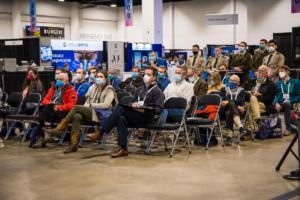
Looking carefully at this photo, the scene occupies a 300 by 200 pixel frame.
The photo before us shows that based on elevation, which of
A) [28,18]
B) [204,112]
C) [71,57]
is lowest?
[204,112]

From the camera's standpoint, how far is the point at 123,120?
7152 mm

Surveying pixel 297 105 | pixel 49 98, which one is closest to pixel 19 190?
pixel 49 98

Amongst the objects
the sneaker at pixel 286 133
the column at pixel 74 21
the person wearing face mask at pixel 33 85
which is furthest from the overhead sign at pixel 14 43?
the column at pixel 74 21

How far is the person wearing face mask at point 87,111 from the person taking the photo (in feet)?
25.0

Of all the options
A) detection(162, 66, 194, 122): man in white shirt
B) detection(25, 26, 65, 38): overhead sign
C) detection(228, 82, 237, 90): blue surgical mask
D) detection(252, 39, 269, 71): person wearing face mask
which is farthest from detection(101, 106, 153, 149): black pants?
detection(25, 26, 65, 38): overhead sign

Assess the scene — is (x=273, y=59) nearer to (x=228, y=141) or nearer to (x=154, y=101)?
(x=228, y=141)

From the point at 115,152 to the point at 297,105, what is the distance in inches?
156

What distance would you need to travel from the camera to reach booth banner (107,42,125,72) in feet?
50.7

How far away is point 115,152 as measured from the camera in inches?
286

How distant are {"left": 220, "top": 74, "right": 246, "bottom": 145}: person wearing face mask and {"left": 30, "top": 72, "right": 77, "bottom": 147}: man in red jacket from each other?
2447 millimetres

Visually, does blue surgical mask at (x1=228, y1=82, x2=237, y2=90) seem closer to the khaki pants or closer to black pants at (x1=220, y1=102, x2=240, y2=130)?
the khaki pants

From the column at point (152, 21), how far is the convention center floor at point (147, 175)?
25.1 feet

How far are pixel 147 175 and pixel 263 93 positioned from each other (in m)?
3.81

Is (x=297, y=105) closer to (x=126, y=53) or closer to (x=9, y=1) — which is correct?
(x=126, y=53)
